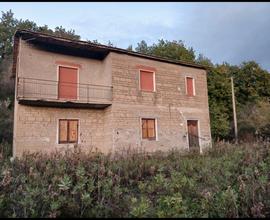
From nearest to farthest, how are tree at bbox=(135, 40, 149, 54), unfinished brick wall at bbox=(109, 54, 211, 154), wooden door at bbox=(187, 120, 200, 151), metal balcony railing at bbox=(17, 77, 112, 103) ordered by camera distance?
metal balcony railing at bbox=(17, 77, 112, 103) < unfinished brick wall at bbox=(109, 54, 211, 154) < wooden door at bbox=(187, 120, 200, 151) < tree at bbox=(135, 40, 149, 54)

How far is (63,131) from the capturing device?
1368 cm

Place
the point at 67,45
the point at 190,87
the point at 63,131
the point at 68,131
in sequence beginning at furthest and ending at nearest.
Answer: the point at 190,87 → the point at 67,45 → the point at 68,131 → the point at 63,131

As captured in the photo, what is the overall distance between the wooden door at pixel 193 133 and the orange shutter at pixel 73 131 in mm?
7847

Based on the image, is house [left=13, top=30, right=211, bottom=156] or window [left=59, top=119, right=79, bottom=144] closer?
house [left=13, top=30, right=211, bottom=156]

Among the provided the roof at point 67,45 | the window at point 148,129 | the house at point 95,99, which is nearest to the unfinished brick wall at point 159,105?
the house at point 95,99

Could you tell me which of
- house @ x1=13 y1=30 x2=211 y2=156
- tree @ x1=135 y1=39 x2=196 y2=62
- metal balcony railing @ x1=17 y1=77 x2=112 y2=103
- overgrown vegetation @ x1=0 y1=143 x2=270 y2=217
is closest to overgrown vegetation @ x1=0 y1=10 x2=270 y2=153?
tree @ x1=135 y1=39 x2=196 y2=62

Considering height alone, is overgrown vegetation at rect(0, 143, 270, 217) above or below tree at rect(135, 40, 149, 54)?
below

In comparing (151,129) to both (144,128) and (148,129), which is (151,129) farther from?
(144,128)

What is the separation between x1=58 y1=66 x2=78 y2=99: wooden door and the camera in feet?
45.8

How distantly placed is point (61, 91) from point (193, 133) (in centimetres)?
948

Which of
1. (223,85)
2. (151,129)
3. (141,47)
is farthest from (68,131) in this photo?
(141,47)

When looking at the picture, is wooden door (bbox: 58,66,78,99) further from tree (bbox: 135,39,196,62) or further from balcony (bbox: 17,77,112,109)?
tree (bbox: 135,39,196,62)

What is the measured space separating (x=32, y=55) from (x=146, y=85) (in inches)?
275

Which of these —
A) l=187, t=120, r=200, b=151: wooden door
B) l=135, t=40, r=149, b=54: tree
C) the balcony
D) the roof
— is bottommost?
l=187, t=120, r=200, b=151: wooden door
